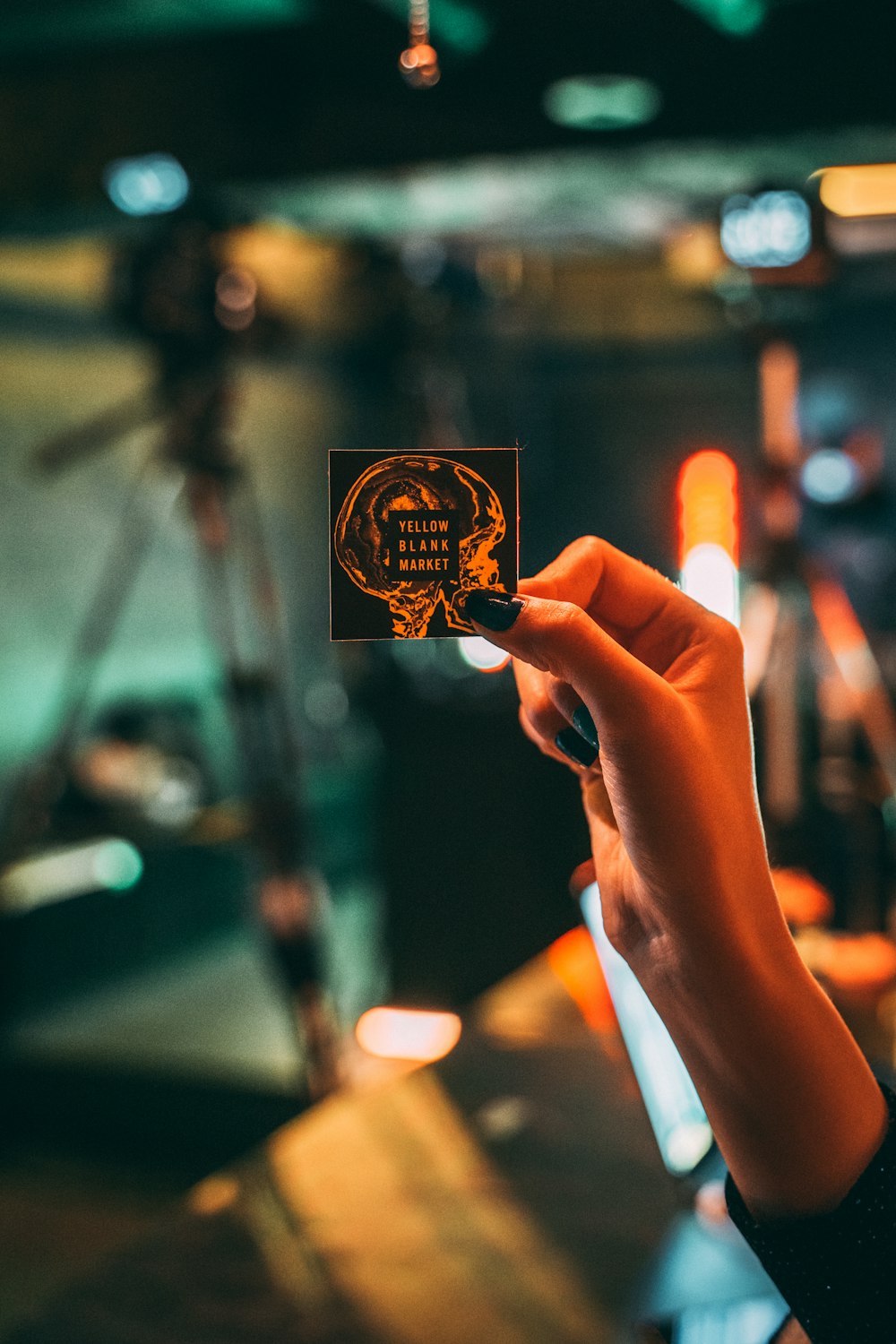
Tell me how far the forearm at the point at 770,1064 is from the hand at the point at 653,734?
1 cm

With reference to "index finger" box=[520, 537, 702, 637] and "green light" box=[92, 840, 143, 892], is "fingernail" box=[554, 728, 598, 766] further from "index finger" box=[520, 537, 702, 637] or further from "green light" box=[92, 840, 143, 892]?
"green light" box=[92, 840, 143, 892]

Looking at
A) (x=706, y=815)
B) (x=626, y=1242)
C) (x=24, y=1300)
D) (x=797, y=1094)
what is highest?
(x=706, y=815)

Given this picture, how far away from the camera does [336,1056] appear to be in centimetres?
267

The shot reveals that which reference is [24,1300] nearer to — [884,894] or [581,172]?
[884,894]

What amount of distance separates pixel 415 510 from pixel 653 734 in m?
0.14

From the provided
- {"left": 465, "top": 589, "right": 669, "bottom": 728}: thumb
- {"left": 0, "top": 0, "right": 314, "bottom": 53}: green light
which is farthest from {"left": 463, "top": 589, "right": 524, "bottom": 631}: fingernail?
{"left": 0, "top": 0, "right": 314, "bottom": 53}: green light

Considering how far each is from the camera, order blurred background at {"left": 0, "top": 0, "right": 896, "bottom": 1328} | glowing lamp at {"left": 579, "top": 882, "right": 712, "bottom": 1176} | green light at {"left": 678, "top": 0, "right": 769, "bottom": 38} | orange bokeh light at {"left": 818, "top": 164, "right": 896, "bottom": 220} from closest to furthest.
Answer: glowing lamp at {"left": 579, "top": 882, "right": 712, "bottom": 1176} < blurred background at {"left": 0, "top": 0, "right": 896, "bottom": 1328} < green light at {"left": 678, "top": 0, "right": 769, "bottom": 38} < orange bokeh light at {"left": 818, "top": 164, "right": 896, "bottom": 220}

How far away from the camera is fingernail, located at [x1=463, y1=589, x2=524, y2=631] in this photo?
20.5 inches

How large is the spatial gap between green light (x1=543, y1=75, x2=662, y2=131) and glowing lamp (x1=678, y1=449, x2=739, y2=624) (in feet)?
3.09

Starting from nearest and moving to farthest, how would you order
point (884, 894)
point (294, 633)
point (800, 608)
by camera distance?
1. point (800, 608)
2. point (884, 894)
3. point (294, 633)

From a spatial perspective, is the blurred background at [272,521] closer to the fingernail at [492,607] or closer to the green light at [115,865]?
the green light at [115,865]

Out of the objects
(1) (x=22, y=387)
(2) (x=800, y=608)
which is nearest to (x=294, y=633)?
(1) (x=22, y=387)

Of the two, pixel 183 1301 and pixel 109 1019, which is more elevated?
pixel 183 1301

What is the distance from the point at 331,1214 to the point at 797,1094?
713mm
